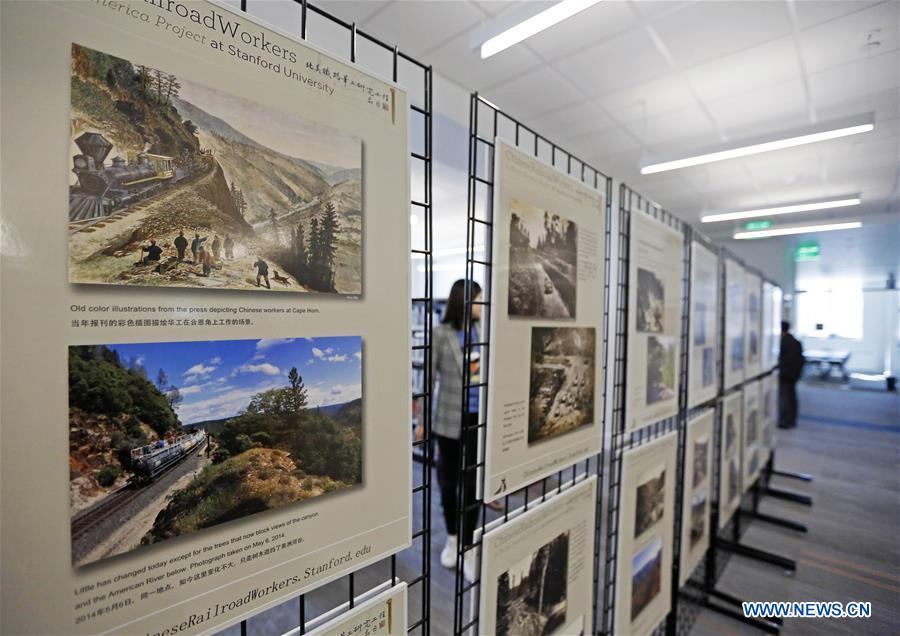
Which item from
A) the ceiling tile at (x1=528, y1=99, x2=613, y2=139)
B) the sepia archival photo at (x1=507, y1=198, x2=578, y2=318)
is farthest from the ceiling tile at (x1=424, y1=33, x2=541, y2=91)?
the sepia archival photo at (x1=507, y1=198, x2=578, y2=318)

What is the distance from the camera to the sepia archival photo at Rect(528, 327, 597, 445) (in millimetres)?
973

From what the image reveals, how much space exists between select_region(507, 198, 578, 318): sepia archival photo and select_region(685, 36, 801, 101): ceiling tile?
2.31 m

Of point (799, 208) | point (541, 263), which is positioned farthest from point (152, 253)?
point (799, 208)

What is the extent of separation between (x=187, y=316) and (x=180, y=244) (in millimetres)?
79

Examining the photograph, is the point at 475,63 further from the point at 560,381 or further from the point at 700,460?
the point at 700,460

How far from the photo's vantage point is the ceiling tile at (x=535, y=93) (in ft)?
9.07

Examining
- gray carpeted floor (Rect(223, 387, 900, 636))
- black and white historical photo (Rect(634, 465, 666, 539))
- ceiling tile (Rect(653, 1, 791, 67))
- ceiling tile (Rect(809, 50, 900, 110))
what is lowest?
gray carpeted floor (Rect(223, 387, 900, 636))

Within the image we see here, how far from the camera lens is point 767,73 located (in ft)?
8.74

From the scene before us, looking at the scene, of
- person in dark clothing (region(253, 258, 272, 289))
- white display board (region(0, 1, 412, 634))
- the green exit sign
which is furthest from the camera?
the green exit sign

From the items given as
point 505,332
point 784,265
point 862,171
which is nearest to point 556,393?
point 505,332

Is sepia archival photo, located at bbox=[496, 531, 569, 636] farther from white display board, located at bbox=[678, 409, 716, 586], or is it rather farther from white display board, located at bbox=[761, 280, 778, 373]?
white display board, located at bbox=[761, 280, 778, 373]

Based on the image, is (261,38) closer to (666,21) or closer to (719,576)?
(666,21)

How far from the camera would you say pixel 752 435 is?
9.57ft

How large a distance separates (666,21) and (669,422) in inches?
76.7
